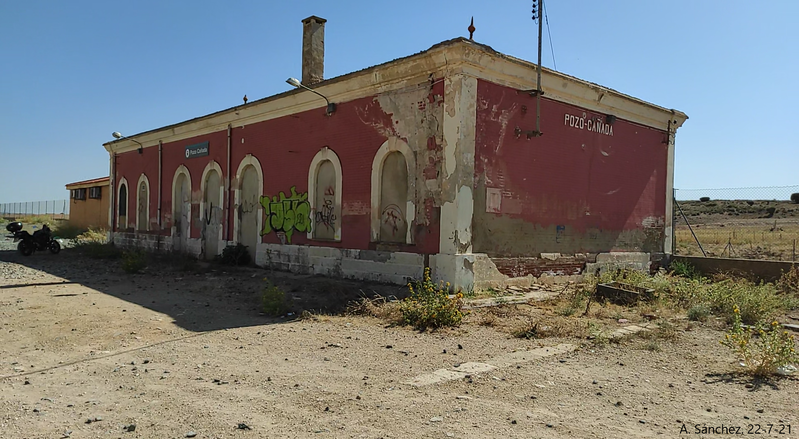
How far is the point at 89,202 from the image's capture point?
3138 cm

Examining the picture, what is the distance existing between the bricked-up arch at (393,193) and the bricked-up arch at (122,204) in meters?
15.5

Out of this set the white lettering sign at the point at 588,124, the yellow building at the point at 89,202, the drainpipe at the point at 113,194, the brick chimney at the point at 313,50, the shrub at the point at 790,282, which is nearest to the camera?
the shrub at the point at 790,282

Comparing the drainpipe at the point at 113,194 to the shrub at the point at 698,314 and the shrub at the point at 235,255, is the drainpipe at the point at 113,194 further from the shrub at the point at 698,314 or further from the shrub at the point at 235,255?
the shrub at the point at 698,314

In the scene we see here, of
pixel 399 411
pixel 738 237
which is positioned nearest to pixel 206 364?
pixel 399 411

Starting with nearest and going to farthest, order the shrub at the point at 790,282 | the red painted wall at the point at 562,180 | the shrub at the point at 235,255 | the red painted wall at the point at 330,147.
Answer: the red painted wall at the point at 562,180, the shrub at the point at 790,282, the red painted wall at the point at 330,147, the shrub at the point at 235,255

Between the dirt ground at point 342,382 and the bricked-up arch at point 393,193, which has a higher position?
the bricked-up arch at point 393,193

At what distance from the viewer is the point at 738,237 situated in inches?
1001

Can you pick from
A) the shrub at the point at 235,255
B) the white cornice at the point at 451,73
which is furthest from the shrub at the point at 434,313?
the shrub at the point at 235,255

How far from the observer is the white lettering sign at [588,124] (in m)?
12.4

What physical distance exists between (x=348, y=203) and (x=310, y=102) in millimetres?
2815

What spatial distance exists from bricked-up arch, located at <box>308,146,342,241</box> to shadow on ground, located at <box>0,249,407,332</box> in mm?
1164

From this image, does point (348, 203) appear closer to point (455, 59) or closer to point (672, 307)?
point (455, 59)

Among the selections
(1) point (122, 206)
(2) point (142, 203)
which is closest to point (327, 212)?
(2) point (142, 203)

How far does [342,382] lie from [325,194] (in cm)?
878
